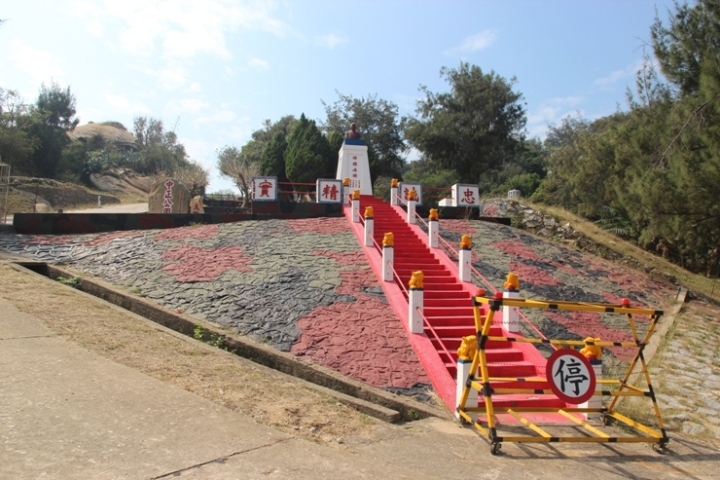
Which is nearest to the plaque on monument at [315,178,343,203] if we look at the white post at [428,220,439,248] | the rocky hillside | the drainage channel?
the white post at [428,220,439,248]

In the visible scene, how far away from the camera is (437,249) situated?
490 inches

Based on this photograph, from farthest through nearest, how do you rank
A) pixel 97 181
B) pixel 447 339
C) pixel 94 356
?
pixel 97 181 → pixel 447 339 → pixel 94 356

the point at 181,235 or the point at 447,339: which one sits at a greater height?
the point at 181,235

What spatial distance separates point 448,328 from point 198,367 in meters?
3.96

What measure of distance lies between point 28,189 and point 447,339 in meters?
27.3

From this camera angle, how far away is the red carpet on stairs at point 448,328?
731 cm

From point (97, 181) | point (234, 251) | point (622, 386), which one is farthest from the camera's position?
point (97, 181)

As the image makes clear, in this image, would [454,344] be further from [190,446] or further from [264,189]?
[264,189]

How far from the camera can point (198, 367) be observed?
22.4 feet

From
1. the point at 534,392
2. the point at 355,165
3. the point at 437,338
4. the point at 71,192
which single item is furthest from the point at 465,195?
the point at 71,192

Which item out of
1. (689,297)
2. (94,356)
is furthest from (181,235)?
(689,297)

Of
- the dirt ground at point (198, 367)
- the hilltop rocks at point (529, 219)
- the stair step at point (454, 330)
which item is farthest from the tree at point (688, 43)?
the dirt ground at point (198, 367)

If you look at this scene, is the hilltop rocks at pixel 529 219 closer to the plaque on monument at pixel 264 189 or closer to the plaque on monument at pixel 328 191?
the plaque on monument at pixel 328 191

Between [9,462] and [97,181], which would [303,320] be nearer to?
[9,462]
